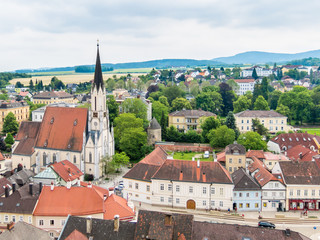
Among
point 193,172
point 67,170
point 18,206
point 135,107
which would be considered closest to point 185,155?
point 135,107

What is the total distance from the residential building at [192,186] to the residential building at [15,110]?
67.9 metres

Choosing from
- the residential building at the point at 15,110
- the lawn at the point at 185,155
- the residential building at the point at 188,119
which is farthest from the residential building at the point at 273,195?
the residential building at the point at 15,110

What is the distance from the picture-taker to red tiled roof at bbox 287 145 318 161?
2441 inches

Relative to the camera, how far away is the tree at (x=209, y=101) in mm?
112588

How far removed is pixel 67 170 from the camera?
55000 mm

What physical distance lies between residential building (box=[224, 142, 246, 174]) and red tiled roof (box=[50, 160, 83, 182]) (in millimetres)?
23147

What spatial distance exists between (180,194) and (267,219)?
433 inches

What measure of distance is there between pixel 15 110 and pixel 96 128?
55.7 m

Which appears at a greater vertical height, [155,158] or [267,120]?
[267,120]

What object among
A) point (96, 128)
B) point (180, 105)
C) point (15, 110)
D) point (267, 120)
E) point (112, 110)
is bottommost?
point (267, 120)

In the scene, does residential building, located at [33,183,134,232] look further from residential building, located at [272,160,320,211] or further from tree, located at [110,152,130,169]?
residential building, located at [272,160,320,211]

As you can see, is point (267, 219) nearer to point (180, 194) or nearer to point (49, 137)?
point (180, 194)

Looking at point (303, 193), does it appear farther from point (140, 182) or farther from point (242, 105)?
point (242, 105)

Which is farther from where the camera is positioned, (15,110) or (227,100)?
(227,100)
